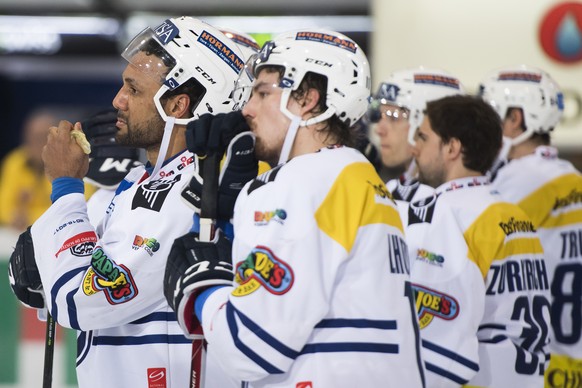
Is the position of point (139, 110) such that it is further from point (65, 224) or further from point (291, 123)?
point (291, 123)

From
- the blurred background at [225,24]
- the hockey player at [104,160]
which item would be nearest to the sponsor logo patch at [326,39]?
the hockey player at [104,160]

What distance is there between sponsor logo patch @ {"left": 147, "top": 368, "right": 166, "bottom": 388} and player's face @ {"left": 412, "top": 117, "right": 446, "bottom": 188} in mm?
1444

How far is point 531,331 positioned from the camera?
3756 mm

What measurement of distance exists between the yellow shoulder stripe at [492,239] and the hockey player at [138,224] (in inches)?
39.8

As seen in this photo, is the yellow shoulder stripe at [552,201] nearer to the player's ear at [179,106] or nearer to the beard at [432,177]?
the beard at [432,177]

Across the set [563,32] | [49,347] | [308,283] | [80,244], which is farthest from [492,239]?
[563,32]

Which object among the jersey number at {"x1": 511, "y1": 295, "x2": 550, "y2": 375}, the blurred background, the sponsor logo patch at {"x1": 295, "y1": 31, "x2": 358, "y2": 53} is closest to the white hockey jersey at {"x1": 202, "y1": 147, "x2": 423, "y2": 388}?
the sponsor logo patch at {"x1": 295, "y1": 31, "x2": 358, "y2": 53}

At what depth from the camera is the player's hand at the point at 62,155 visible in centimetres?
321

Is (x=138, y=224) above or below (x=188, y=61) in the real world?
below

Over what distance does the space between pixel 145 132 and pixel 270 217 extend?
982 millimetres

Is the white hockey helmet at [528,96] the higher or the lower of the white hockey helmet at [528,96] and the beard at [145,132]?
the higher

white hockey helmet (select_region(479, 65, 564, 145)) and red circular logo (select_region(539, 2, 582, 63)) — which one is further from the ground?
red circular logo (select_region(539, 2, 582, 63))

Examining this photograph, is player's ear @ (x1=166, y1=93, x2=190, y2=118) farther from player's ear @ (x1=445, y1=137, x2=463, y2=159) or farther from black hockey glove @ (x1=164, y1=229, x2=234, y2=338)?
player's ear @ (x1=445, y1=137, x2=463, y2=159)

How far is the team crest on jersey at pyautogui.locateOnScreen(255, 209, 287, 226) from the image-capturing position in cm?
251
